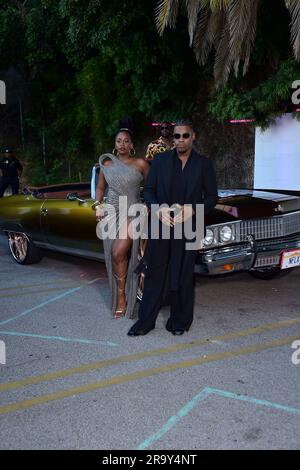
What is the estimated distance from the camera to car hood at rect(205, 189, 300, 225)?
496 centimetres

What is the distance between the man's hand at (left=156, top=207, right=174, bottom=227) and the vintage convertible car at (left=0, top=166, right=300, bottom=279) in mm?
720

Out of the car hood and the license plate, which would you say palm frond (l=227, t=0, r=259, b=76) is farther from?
the license plate

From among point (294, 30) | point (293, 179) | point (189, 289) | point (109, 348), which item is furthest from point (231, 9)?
point (109, 348)

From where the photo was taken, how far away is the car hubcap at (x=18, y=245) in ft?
24.4

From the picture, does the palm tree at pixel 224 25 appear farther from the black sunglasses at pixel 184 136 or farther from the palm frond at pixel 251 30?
the black sunglasses at pixel 184 136

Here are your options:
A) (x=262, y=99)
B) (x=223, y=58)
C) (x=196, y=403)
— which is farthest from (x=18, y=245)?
(x=262, y=99)

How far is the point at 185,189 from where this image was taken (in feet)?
14.0

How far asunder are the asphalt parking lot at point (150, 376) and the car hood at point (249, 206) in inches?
36.2

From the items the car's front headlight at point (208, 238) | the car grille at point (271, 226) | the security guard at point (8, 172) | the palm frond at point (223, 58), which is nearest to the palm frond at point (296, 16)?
the palm frond at point (223, 58)

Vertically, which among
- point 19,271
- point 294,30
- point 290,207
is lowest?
point 19,271

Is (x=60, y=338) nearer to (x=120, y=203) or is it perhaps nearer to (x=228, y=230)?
(x=120, y=203)

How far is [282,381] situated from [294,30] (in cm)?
608

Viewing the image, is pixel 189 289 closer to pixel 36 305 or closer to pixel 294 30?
pixel 36 305

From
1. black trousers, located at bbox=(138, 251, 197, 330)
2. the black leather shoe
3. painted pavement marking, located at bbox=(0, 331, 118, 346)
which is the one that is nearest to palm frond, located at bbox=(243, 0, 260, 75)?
black trousers, located at bbox=(138, 251, 197, 330)
